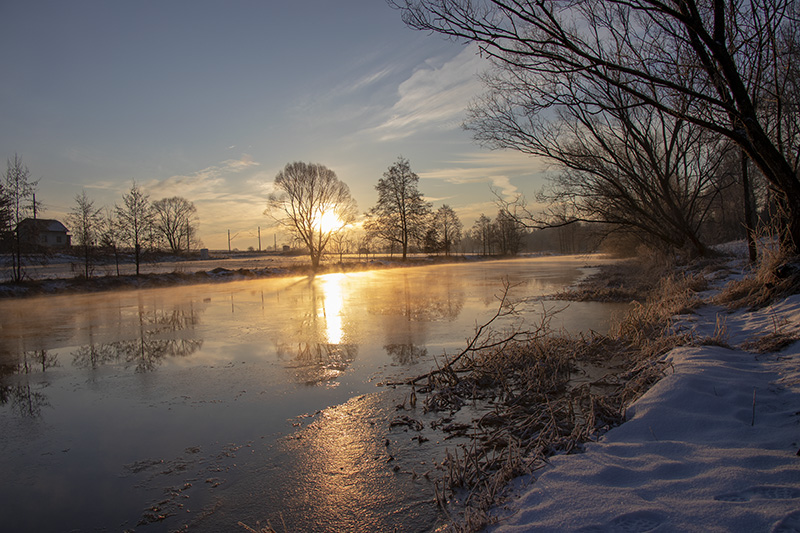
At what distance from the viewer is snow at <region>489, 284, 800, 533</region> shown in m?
2.02

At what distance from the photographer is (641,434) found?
3.01m

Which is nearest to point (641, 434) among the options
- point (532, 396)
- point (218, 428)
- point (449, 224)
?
point (532, 396)

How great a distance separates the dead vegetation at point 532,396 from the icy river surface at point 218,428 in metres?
0.35

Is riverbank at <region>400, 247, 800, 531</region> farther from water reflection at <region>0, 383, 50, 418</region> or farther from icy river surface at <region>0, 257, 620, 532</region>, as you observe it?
water reflection at <region>0, 383, 50, 418</region>

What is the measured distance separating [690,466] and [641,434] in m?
0.56

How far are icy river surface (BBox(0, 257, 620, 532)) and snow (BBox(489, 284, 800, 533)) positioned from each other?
87 cm

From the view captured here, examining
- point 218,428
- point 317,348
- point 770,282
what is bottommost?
point 218,428

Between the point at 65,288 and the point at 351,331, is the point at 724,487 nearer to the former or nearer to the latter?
the point at 351,331

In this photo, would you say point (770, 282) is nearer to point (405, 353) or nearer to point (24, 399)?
point (405, 353)

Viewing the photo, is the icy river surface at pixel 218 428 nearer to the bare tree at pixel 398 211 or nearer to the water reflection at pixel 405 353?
the water reflection at pixel 405 353

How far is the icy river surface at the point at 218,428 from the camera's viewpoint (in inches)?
111

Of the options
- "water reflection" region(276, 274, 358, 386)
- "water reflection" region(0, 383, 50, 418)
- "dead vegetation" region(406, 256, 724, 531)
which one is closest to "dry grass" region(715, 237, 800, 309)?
"dead vegetation" region(406, 256, 724, 531)

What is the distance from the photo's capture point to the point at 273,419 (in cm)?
429

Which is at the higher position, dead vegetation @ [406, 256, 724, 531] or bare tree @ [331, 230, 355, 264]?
bare tree @ [331, 230, 355, 264]
